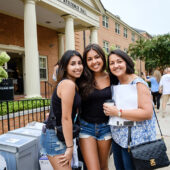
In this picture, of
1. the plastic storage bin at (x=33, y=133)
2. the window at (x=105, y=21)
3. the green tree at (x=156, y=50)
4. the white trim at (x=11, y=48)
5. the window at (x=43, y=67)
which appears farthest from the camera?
the green tree at (x=156, y=50)

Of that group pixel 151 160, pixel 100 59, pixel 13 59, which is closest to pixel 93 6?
pixel 13 59

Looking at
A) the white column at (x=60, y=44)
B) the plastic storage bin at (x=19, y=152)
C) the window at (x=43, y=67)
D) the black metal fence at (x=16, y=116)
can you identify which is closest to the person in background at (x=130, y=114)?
the plastic storage bin at (x=19, y=152)

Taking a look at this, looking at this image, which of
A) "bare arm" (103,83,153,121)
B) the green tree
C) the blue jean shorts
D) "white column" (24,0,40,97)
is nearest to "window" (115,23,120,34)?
the green tree

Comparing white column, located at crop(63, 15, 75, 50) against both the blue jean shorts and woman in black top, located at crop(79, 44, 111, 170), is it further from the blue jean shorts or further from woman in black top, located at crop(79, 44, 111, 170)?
the blue jean shorts

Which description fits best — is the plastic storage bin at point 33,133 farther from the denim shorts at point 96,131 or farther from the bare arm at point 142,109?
the bare arm at point 142,109

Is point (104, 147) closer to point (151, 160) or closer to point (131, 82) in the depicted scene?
point (151, 160)

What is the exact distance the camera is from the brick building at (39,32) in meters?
7.66

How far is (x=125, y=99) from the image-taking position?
6.15 ft

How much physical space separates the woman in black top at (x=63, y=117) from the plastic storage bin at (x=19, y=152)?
650 mm

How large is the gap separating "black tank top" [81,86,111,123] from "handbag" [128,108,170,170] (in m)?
0.45

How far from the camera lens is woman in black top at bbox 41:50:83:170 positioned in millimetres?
1744

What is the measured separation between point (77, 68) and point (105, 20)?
19.4 metres

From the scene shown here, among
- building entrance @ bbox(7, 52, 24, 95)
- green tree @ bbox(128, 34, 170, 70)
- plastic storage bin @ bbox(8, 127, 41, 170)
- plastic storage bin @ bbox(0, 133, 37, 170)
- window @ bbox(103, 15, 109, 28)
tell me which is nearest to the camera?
plastic storage bin @ bbox(0, 133, 37, 170)

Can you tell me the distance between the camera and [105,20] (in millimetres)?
19938
